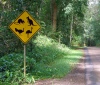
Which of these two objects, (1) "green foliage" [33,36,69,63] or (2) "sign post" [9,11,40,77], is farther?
(1) "green foliage" [33,36,69,63]

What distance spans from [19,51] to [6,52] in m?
1.02

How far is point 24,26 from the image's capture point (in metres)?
10.7

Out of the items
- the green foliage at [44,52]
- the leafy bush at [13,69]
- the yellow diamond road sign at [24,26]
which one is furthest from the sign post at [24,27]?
the green foliage at [44,52]

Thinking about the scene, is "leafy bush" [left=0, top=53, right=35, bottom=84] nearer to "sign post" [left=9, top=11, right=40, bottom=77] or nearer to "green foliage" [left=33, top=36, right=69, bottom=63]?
"sign post" [left=9, top=11, right=40, bottom=77]

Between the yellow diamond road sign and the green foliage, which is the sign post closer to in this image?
the yellow diamond road sign

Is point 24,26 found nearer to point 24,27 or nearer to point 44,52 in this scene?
point 24,27

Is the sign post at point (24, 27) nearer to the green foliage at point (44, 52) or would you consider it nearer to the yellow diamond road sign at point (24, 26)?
the yellow diamond road sign at point (24, 26)

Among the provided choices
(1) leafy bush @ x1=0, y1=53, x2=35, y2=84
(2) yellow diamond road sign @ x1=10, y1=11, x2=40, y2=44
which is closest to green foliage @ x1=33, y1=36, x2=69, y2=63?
(1) leafy bush @ x1=0, y1=53, x2=35, y2=84

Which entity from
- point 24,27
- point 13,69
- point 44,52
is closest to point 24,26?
point 24,27

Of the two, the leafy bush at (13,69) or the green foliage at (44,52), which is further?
the green foliage at (44,52)

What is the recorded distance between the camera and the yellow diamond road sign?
10.6 m

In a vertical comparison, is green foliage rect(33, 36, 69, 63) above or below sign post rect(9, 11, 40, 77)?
below

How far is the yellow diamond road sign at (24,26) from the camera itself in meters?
10.6

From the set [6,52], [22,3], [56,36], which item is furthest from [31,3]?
[56,36]
